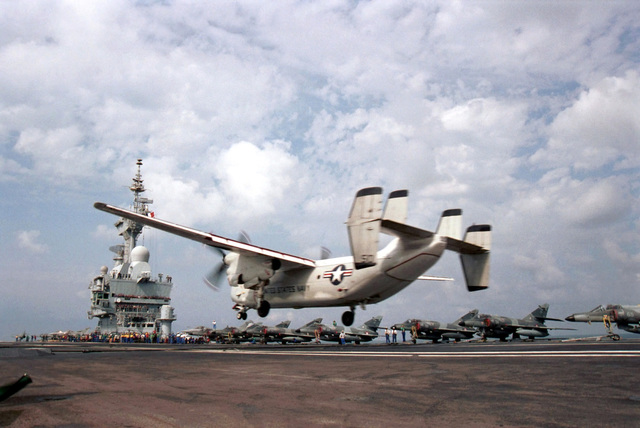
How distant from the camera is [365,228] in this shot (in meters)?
19.2

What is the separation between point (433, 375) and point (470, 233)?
38.0ft

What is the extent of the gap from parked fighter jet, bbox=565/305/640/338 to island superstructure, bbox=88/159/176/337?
63694 millimetres

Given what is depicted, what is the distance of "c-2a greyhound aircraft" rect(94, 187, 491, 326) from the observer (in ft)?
63.5

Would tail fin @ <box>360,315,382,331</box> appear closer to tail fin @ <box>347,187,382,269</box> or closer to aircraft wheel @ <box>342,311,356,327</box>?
aircraft wheel @ <box>342,311,356,327</box>

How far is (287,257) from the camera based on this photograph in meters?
28.7

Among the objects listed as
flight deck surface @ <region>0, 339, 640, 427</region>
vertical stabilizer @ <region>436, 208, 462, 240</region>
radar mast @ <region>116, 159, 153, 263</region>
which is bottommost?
flight deck surface @ <region>0, 339, 640, 427</region>

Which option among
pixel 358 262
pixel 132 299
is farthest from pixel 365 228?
pixel 132 299

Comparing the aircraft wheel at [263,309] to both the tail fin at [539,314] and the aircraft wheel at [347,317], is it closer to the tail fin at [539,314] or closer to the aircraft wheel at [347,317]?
the aircraft wheel at [347,317]

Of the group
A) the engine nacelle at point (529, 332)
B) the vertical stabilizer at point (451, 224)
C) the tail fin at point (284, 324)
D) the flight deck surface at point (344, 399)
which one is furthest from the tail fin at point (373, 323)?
the flight deck surface at point (344, 399)

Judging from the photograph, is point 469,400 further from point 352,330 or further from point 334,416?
point 352,330

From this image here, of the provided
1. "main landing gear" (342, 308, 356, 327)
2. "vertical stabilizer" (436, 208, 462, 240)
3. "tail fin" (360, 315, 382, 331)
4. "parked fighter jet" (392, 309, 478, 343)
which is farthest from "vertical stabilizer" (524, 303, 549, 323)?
"vertical stabilizer" (436, 208, 462, 240)

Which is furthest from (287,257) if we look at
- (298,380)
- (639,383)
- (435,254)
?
(639,383)

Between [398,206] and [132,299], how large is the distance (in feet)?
237

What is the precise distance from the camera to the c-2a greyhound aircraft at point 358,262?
1936cm
